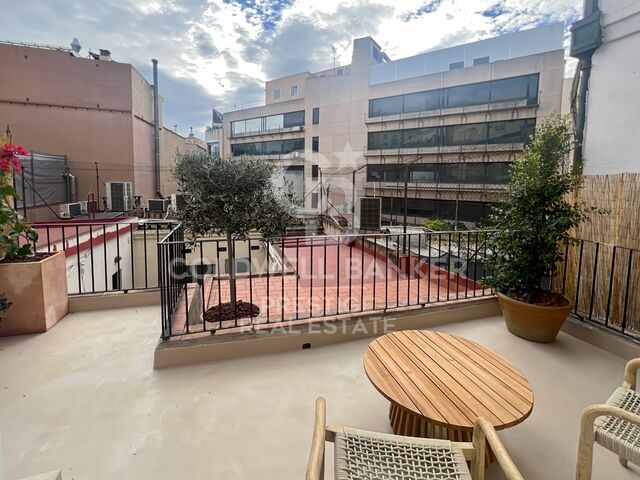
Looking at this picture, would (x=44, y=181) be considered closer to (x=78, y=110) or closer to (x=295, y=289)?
(x=78, y=110)

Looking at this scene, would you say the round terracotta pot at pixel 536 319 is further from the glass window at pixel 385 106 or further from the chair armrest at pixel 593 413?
the glass window at pixel 385 106

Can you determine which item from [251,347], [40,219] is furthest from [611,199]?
[40,219]

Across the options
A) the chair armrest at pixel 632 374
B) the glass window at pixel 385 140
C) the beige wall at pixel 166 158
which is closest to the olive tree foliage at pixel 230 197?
the chair armrest at pixel 632 374

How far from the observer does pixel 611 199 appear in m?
2.97

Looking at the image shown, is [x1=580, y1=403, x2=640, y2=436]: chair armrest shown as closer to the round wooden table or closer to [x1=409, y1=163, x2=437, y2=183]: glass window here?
the round wooden table

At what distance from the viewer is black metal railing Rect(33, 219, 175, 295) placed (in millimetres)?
3920

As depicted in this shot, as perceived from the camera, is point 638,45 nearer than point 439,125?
Yes

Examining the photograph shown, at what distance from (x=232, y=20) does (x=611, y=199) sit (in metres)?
6.55

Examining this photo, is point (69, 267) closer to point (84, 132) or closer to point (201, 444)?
point (201, 444)

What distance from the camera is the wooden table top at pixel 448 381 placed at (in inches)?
59.1

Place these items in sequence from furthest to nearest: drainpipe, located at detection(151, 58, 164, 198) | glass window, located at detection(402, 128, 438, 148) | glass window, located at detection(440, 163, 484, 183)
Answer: glass window, located at detection(402, 128, 438, 148) → glass window, located at detection(440, 163, 484, 183) → drainpipe, located at detection(151, 58, 164, 198)

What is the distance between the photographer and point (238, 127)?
1067 inches

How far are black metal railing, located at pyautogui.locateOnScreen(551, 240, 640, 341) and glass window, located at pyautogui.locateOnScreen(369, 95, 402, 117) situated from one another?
60.9ft

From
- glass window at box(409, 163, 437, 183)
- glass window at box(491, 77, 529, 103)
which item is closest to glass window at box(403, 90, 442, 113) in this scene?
glass window at box(491, 77, 529, 103)
